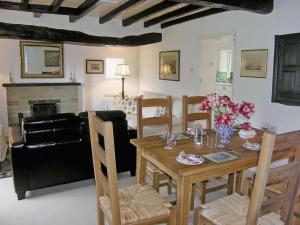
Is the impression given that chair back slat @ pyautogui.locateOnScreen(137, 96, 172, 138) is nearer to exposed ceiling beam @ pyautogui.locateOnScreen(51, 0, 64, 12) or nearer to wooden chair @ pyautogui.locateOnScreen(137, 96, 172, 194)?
wooden chair @ pyautogui.locateOnScreen(137, 96, 172, 194)

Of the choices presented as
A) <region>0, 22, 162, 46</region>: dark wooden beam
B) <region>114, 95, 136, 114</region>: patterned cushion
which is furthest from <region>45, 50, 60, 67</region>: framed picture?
<region>114, 95, 136, 114</region>: patterned cushion

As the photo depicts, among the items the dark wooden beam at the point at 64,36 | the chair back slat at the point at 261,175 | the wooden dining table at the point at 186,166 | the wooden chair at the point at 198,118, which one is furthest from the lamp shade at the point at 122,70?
the chair back slat at the point at 261,175

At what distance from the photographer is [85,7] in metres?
4.26

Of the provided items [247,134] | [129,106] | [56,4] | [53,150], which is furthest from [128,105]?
[247,134]

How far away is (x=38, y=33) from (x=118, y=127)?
100 inches

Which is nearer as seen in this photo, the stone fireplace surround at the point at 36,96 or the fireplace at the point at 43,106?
the stone fireplace surround at the point at 36,96

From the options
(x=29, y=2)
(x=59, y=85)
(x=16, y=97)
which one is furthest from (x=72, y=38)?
(x=16, y=97)

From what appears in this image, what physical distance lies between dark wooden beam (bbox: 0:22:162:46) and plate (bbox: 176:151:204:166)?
3737 millimetres

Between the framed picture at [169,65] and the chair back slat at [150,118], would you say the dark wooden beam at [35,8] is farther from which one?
the chair back slat at [150,118]

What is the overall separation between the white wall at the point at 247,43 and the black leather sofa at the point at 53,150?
201 centimetres

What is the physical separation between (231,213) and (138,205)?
616 mm

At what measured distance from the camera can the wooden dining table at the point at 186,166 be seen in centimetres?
171

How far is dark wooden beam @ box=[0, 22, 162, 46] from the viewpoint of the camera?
429cm

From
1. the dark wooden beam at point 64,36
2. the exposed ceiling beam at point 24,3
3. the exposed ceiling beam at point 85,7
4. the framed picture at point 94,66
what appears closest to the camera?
the exposed ceiling beam at point 85,7
